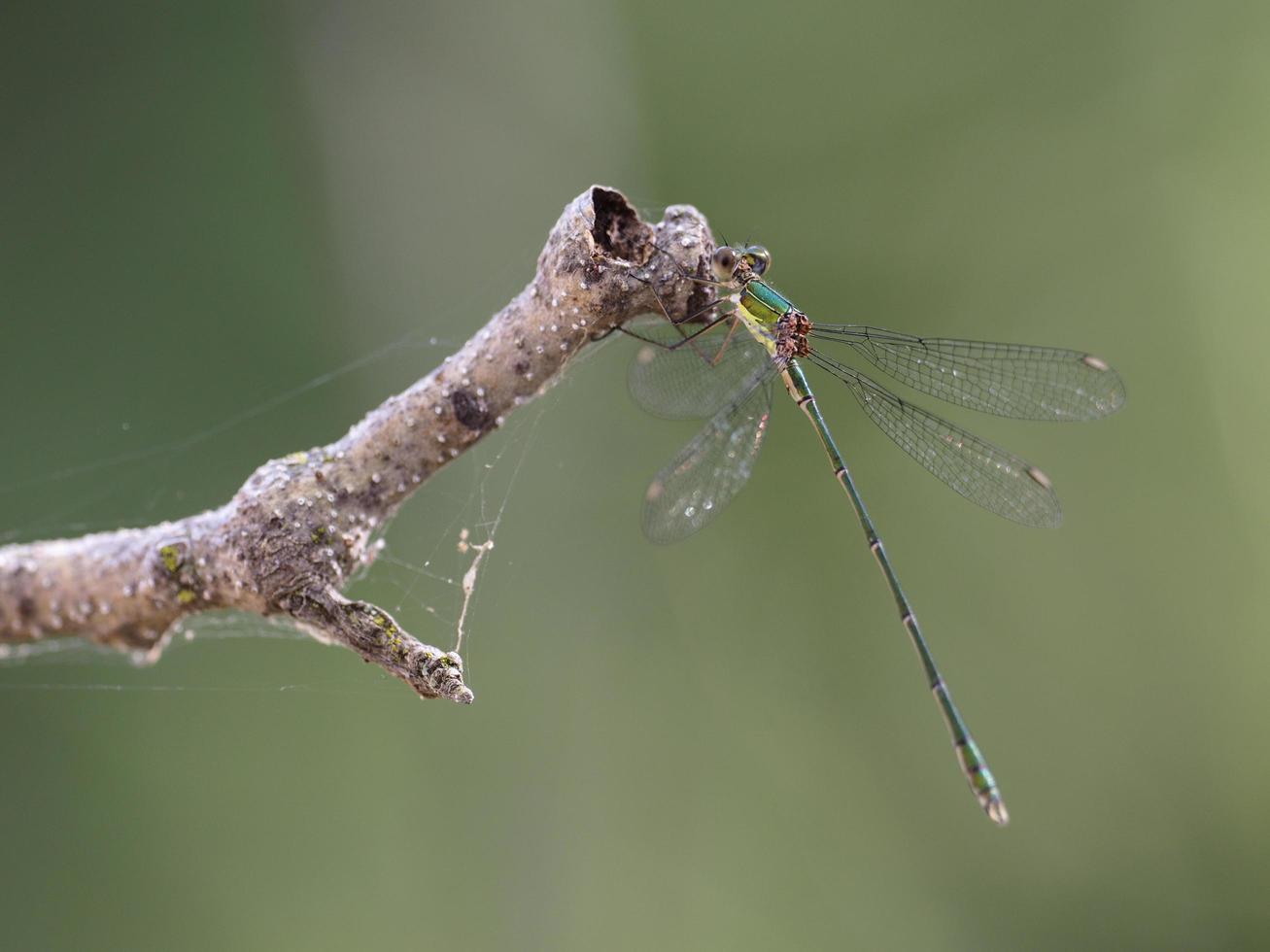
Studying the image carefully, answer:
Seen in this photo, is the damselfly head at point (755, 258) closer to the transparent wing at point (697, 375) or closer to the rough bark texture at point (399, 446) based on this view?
the transparent wing at point (697, 375)

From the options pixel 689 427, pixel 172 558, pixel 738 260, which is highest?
pixel 689 427

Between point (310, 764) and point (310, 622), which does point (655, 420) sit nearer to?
point (310, 764)

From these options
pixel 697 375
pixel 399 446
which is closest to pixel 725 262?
pixel 697 375

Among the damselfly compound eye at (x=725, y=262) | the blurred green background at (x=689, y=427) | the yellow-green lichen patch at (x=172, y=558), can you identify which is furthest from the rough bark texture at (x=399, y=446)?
the blurred green background at (x=689, y=427)

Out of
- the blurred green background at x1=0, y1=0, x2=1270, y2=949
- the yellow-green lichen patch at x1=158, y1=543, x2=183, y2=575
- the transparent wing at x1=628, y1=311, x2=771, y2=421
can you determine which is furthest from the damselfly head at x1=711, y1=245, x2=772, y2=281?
the blurred green background at x1=0, y1=0, x2=1270, y2=949

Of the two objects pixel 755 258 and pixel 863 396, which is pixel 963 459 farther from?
pixel 755 258
